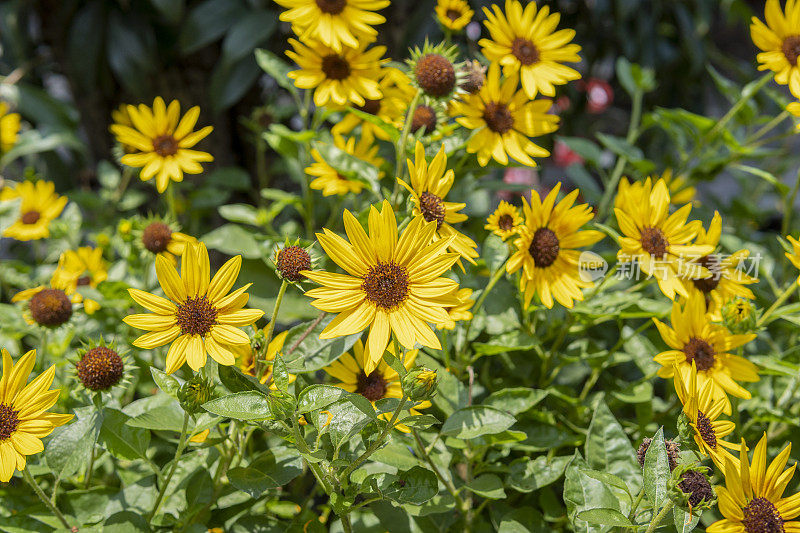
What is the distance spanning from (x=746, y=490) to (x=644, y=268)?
0.86ft

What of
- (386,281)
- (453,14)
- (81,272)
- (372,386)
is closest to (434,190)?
(386,281)

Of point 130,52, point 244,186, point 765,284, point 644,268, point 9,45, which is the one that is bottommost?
point 644,268

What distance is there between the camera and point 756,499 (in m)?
0.60

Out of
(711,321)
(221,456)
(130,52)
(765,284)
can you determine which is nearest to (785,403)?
(711,321)

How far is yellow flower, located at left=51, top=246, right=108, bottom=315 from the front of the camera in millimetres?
874

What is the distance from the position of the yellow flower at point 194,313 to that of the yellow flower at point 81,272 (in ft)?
1.01

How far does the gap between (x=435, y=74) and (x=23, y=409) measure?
0.55m

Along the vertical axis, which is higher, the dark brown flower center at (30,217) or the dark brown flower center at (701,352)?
the dark brown flower center at (30,217)

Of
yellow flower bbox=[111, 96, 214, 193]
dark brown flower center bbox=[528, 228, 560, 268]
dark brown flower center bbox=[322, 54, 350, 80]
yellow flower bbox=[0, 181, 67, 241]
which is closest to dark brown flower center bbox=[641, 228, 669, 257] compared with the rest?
dark brown flower center bbox=[528, 228, 560, 268]

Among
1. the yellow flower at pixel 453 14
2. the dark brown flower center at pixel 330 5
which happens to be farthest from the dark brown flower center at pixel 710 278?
the dark brown flower center at pixel 330 5

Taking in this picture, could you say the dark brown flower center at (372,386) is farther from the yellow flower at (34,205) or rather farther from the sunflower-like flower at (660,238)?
the yellow flower at (34,205)

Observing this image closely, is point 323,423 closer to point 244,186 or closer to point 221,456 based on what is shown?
point 221,456

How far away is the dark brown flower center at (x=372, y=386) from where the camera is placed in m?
0.75

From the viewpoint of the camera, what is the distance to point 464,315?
0.65m
